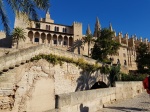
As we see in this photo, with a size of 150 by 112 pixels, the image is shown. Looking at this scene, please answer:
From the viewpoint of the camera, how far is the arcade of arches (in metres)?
52.6

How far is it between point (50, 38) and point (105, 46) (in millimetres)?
18764

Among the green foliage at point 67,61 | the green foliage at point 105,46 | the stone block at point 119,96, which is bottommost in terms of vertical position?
the stone block at point 119,96

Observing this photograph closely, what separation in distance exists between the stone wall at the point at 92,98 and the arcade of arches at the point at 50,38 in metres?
40.9

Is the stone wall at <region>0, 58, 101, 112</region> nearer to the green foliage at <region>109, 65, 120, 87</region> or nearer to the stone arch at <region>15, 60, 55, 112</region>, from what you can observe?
the stone arch at <region>15, 60, 55, 112</region>

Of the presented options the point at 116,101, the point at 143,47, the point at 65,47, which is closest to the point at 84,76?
the point at 116,101

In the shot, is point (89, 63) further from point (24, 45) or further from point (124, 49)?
point (124, 49)

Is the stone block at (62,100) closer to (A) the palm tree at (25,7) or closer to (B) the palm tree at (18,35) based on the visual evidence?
(A) the palm tree at (25,7)

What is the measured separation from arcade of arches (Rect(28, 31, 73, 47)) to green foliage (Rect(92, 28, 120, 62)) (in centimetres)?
1296

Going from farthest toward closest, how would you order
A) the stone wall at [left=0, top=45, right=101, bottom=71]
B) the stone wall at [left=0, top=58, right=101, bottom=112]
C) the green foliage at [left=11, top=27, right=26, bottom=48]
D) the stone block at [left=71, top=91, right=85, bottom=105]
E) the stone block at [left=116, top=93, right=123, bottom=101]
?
1. the green foliage at [left=11, top=27, right=26, bottom=48]
2. the stone block at [left=116, top=93, right=123, bottom=101]
3. the stone wall at [left=0, top=58, right=101, bottom=112]
4. the stone wall at [left=0, top=45, right=101, bottom=71]
5. the stone block at [left=71, top=91, right=85, bottom=105]

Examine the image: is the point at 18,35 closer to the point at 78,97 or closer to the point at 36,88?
the point at 36,88

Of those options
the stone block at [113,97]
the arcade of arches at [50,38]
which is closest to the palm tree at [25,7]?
the stone block at [113,97]

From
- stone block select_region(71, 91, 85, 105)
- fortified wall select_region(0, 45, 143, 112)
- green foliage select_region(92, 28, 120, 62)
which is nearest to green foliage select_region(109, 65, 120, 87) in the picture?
fortified wall select_region(0, 45, 143, 112)

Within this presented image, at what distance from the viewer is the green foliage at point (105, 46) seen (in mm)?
44953

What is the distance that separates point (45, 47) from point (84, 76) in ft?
17.6
